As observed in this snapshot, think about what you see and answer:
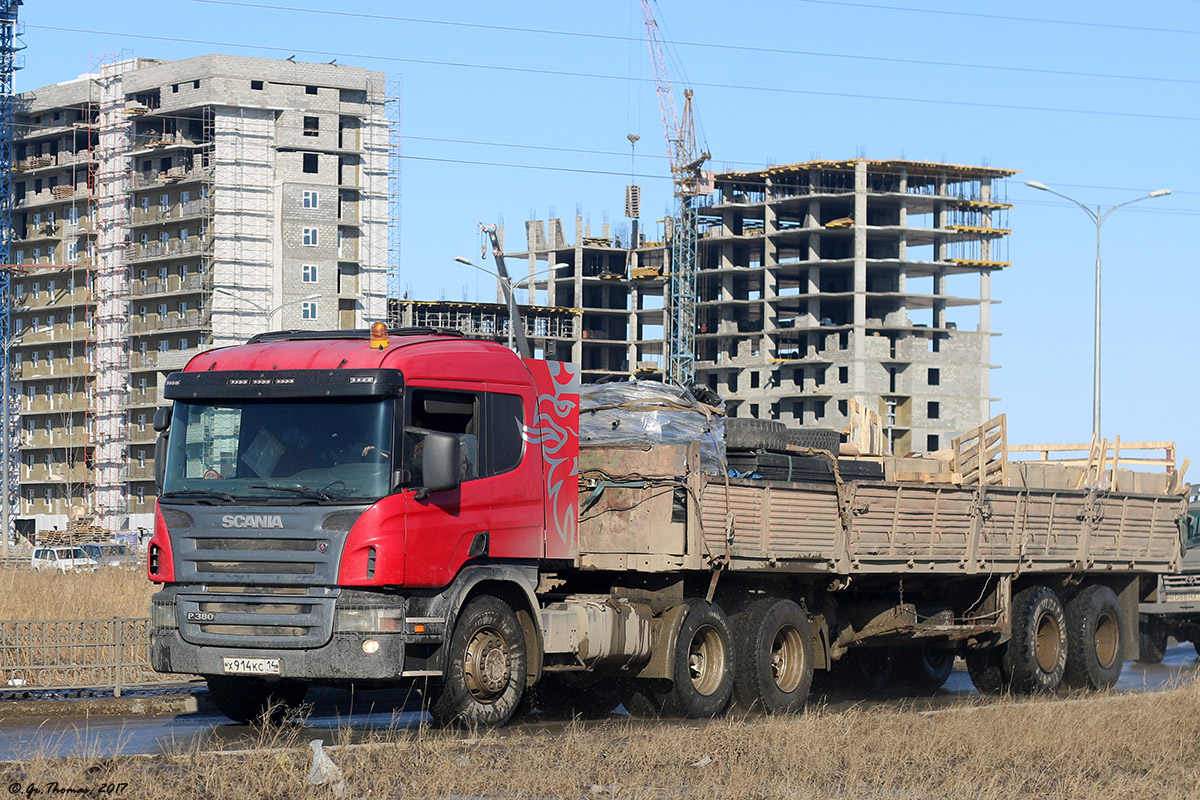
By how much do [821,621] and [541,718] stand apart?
3.26m

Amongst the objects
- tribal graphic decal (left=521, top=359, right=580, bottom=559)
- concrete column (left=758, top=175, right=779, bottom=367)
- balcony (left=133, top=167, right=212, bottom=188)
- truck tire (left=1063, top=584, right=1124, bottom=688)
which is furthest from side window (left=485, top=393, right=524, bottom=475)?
concrete column (left=758, top=175, right=779, bottom=367)

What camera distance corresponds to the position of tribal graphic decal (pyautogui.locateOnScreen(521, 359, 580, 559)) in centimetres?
1474

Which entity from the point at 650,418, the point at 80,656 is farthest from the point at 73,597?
the point at 650,418

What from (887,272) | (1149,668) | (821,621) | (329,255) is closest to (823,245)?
(887,272)

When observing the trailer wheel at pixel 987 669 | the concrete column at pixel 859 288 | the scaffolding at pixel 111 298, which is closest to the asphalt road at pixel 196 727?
the trailer wheel at pixel 987 669

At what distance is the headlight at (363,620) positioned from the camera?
1259 cm

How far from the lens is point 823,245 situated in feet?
442

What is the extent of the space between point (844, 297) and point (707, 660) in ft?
383

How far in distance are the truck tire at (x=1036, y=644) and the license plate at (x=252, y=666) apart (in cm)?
985

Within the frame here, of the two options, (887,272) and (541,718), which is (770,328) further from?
(541,718)

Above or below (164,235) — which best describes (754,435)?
below

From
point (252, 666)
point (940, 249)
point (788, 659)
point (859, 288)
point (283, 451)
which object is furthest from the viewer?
point (940, 249)

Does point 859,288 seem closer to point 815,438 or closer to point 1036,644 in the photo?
point 1036,644

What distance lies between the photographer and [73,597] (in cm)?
2109
